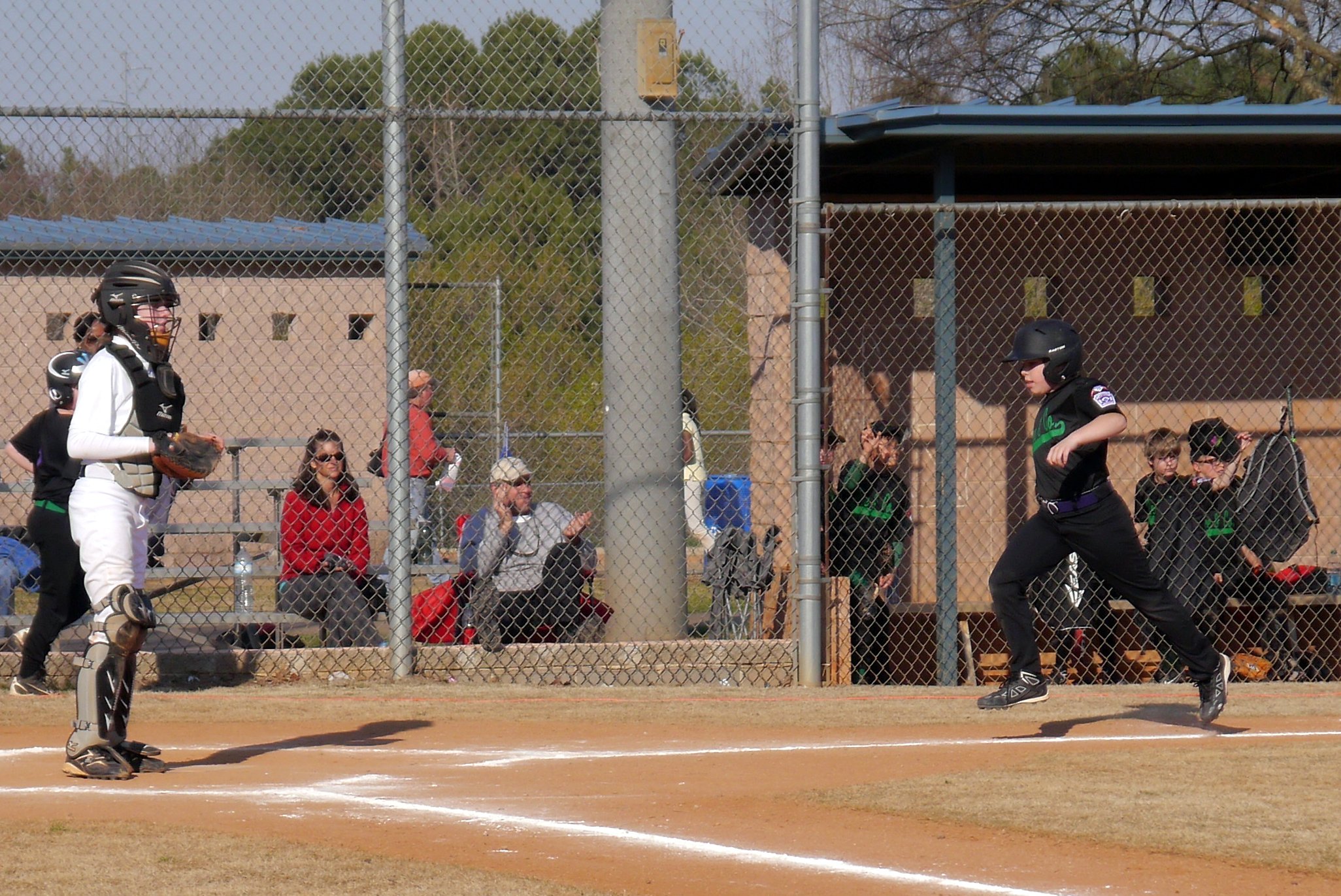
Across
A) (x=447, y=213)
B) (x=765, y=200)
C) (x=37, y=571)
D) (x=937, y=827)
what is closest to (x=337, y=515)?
(x=37, y=571)

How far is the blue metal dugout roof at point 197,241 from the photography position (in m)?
10.8

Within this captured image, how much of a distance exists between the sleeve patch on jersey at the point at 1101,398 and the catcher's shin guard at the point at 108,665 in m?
3.80

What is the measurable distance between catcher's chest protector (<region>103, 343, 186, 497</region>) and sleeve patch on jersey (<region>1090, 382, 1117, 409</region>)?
3635 mm

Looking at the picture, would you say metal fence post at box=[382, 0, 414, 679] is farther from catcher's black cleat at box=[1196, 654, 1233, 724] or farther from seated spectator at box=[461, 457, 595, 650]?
catcher's black cleat at box=[1196, 654, 1233, 724]

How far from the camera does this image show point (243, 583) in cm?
931

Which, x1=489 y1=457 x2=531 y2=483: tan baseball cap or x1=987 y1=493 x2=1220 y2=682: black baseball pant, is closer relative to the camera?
x1=987 y1=493 x2=1220 y2=682: black baseball pant

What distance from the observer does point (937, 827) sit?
494 centimetres

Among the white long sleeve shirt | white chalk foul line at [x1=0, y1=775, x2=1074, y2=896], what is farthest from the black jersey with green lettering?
the white long sleeve shirt

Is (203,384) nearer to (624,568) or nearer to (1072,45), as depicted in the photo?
(624,568)

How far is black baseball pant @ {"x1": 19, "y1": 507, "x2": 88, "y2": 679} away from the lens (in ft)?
24.7

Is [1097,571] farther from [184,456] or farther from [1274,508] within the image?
[184,456]

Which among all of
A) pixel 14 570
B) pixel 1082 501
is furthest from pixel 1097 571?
pixel 14 570

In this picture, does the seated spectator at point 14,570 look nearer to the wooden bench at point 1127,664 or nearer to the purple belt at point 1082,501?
the purple belt at point 1082,501

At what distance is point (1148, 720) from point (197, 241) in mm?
8152
